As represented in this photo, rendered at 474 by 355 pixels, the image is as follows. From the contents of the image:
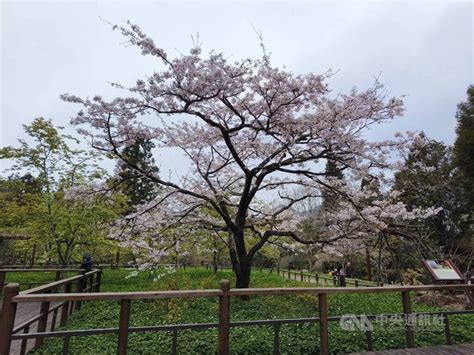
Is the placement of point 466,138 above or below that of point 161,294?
above

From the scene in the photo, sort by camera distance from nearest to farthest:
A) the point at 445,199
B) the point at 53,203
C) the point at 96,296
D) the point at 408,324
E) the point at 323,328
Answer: the point at 96,296 < the point at 323,328 < the point at 408,324 < the point at 53,203 < the point at 445,199

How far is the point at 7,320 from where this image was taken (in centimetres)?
241

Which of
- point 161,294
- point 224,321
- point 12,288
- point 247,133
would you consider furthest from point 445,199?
point 12,288

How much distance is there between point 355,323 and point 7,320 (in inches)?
156

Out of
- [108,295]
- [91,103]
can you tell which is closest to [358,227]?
[108,295]

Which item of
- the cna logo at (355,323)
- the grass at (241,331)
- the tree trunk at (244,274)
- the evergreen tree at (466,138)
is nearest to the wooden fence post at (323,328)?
the cna logo at (355,323)

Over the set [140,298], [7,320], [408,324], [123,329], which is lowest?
[408,324]

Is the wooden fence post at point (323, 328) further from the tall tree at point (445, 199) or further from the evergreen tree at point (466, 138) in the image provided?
the evergreen tree at point (466, 138)

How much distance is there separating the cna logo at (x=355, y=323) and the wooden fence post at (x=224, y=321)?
5.17 feet

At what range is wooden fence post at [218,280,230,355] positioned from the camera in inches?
111

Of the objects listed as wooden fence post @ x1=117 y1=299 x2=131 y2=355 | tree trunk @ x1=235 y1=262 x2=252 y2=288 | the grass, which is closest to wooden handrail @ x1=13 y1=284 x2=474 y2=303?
wooden fence post @ x1=117 y1=299 x2=131 y2=355

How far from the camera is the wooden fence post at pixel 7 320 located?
2354 millimetres

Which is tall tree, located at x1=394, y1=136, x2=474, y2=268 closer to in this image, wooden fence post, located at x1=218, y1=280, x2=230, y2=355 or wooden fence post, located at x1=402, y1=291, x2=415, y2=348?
wooden fence post, located at x1=402, y1=291, x2=415, y2=348

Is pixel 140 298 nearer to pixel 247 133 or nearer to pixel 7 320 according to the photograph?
pixel 7 320
